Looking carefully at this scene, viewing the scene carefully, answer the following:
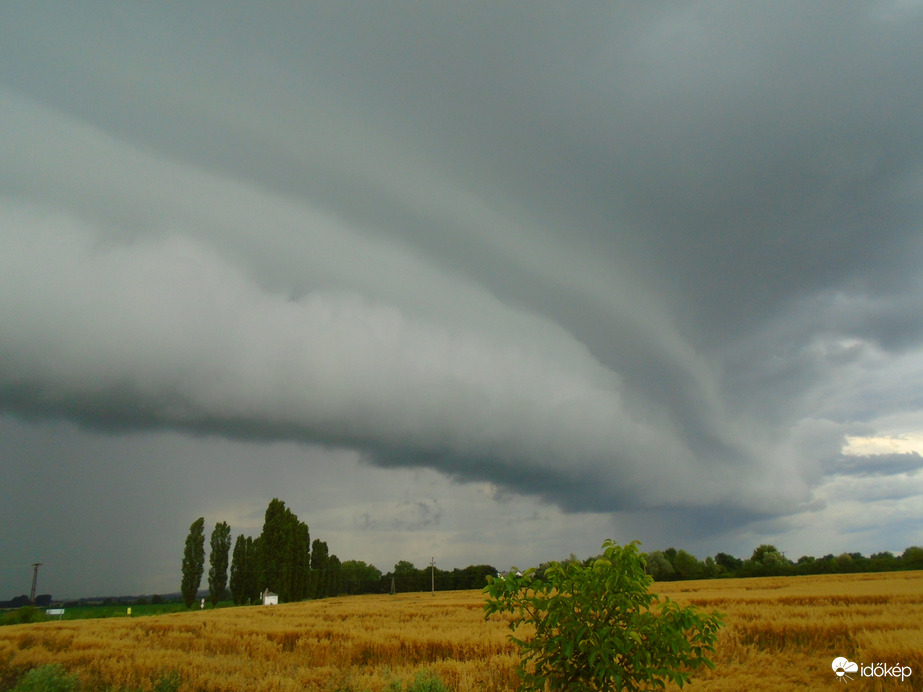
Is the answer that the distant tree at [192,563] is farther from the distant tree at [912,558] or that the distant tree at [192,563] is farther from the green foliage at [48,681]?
the distant tree at [912,558]

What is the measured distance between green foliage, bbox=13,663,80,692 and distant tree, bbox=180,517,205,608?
81.3 meters

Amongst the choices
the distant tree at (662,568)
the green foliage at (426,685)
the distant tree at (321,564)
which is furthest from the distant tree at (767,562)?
the green foliage at (426,685)

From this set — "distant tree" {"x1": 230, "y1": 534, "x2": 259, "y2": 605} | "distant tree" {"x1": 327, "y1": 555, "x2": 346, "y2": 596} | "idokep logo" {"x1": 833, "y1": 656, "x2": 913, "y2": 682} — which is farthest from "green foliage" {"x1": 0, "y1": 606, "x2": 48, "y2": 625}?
"idokep logo" {"x1": 833, "y1": 656, "x2": 913, "y2": 682}

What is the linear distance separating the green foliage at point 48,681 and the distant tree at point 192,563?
81.3 metres

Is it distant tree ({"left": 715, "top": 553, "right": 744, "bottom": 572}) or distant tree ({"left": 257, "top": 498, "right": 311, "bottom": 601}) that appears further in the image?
distant tree ({"left": 715, "top": 553, "right": 744, "bottom": 572})

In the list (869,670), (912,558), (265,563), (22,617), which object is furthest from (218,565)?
(912,558)

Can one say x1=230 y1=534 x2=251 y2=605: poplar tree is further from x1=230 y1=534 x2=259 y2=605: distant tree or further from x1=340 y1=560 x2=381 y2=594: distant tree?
x1=340 y1=560 x2=381 y2=594: distant tree

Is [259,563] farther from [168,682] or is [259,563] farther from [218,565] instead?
[168,682]

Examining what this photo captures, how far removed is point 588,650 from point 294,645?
21453mm

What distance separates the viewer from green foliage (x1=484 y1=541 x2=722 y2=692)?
690 centimetres

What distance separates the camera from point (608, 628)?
270 inches

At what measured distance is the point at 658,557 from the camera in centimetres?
12012

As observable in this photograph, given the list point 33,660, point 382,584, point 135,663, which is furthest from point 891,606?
point 382,584

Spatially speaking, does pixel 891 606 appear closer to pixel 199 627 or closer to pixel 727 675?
pixel 727 675
